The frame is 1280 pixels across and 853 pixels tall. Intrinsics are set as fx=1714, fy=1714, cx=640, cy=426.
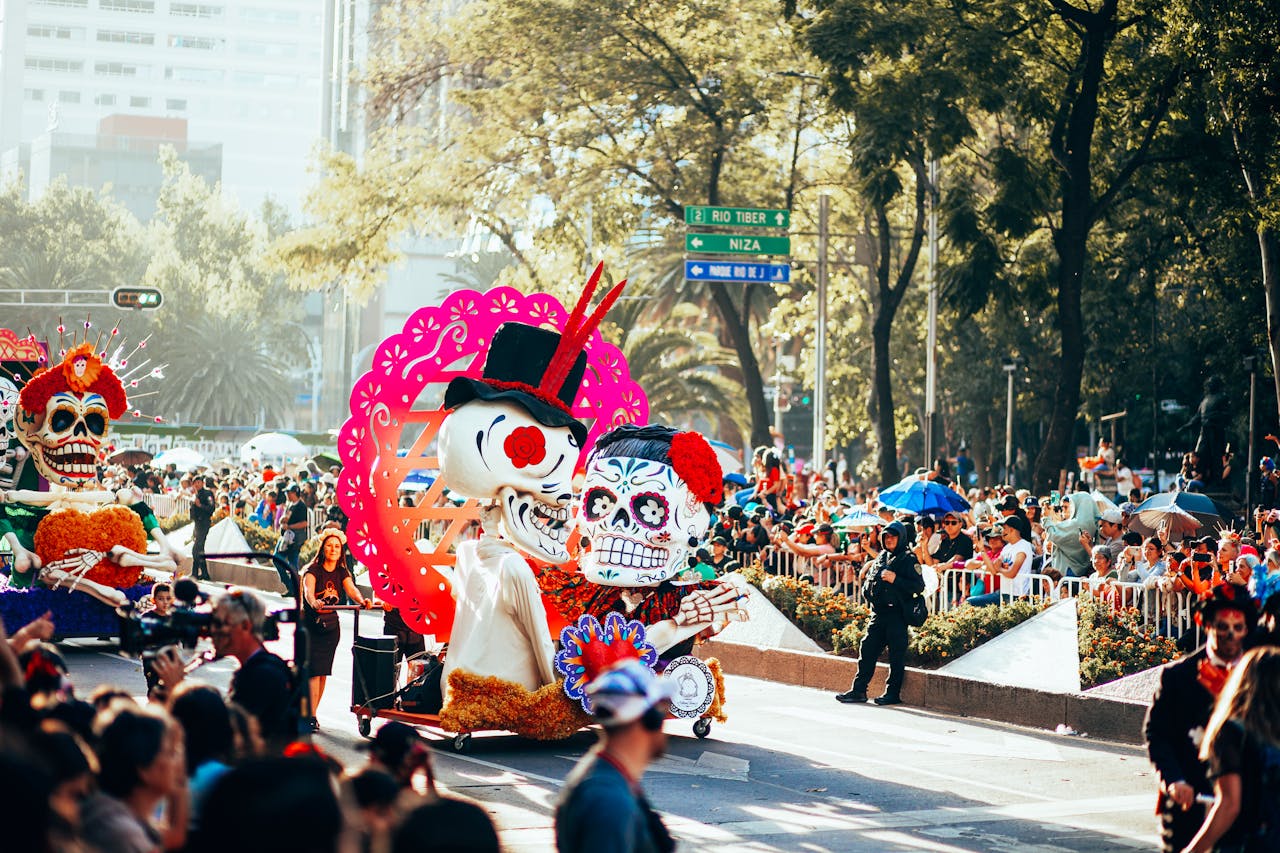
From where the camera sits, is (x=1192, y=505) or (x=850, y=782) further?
(x=1192, y=505)

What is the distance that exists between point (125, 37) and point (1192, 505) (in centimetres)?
12144

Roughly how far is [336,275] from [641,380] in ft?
31.8

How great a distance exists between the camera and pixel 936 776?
11711 mm

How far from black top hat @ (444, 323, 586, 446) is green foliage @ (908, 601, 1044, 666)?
168 inches

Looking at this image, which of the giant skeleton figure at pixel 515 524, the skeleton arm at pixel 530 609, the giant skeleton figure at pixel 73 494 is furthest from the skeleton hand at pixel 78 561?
the skeleton arm at pixel 530 609

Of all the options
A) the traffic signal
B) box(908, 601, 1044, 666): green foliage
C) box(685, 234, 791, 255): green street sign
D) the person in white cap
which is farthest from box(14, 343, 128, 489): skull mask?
the traffic signal

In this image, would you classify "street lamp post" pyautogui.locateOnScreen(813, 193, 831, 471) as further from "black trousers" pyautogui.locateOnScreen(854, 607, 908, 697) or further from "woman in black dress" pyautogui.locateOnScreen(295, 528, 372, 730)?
"woman in black dress" pyautogui.locateOnScreen(295, 528, 372, 730)

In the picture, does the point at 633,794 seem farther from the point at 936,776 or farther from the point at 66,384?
the point at 66,384

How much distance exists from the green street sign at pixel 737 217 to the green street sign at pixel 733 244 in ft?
0.71

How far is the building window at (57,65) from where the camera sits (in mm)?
124125

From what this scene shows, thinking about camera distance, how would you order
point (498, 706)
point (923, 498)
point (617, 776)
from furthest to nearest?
point (923, 498) → point (498, 706) → point (617, 776)

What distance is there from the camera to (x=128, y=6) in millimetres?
127500

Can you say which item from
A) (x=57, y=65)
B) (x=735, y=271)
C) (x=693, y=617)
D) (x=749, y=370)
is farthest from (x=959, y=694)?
(x=57, y=65)

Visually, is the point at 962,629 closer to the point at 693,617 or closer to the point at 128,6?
the point at 693,617
